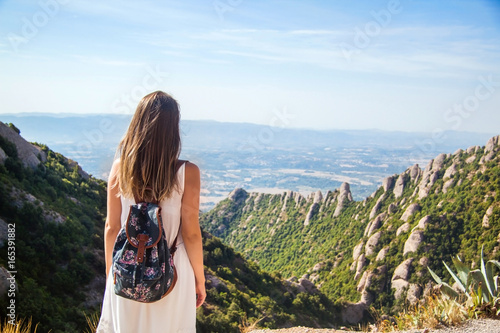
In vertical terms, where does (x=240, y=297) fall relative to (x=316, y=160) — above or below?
below

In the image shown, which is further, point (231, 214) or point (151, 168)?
point (231, 214)

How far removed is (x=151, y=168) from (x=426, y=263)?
28.3m

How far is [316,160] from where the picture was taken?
8944cm

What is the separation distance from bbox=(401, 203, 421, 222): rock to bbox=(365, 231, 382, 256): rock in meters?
2.67

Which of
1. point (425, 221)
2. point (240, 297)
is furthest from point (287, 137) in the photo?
point (240, 297)

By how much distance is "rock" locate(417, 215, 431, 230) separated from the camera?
27.9 meters

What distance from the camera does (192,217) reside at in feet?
7.48

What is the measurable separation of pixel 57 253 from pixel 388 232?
2806 centimetres

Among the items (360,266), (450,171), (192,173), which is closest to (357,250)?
(360,266)

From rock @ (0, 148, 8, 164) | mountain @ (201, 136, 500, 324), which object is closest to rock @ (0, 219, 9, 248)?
rock @ (0, 148, 8, 164)

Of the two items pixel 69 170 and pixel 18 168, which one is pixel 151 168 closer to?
pixel 18 168

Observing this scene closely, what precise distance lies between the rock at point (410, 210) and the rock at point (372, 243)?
267cm

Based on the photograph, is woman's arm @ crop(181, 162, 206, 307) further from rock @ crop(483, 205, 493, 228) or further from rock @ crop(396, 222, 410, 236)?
rock @ crop(396, 222, 410, 236)

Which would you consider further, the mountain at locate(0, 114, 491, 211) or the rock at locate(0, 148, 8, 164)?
the mountain at locate(0, 114, 491, 211)
